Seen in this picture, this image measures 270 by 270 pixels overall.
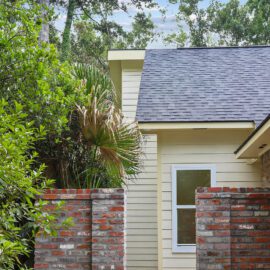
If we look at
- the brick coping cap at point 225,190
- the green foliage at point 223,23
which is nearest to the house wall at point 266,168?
the brick coping cap at point 225,190

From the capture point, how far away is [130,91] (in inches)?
449

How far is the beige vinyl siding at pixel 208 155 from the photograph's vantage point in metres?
10.8

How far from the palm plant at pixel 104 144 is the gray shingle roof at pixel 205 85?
89.2 inches

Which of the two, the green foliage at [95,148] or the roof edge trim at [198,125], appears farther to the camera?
the roof edge trim at [198,125]

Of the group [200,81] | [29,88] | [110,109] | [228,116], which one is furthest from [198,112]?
[29,88]

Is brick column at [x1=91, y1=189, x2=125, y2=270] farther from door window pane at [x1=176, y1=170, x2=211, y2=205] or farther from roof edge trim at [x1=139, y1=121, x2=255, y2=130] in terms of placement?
door window pane at [x1=176, y1=170, x2=211, y2=205]

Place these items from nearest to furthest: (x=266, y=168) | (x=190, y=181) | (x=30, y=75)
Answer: (x=30, y=75) → (x=266, y=168) → (x=190, y=181)

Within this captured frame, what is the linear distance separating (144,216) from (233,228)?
15.1 feet

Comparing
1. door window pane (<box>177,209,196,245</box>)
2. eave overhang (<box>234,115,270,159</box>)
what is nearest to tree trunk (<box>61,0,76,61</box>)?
door window pane (<box>177,209,196,245</box>)

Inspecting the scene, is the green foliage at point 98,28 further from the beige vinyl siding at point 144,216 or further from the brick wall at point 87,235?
the brick wall at point 87,235

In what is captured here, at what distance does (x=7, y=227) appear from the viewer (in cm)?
467

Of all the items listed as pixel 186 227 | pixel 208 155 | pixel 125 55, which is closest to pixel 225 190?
pixel 186 227

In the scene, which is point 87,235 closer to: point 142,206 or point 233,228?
point 233,228

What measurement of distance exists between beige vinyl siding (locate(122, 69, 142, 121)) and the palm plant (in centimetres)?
268
